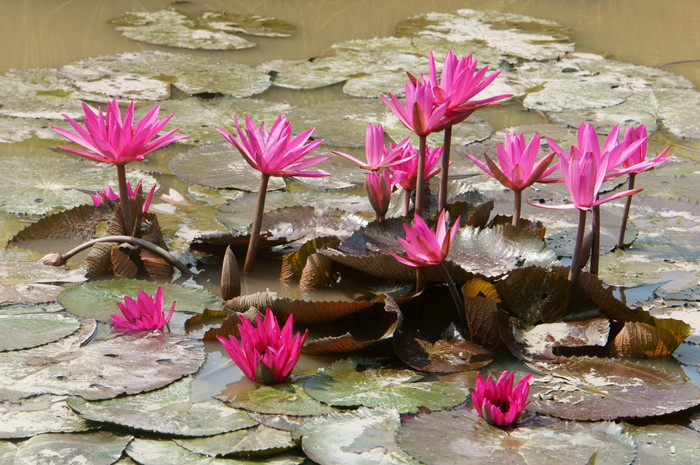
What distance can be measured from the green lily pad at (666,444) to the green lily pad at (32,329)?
1224 mm

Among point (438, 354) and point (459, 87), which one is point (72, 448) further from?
point (459, 87)

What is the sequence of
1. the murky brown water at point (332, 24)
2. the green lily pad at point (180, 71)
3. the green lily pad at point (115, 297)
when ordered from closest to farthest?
the green lily pad at point (115, 297)
the green lily pad at point (180, 71)
the murky brown water at point (332, 24)

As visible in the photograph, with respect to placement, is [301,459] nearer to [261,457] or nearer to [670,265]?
[261,457]

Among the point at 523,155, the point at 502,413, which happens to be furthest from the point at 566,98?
the point at 502,413

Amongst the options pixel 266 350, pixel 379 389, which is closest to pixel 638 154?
→ pixel 379 389

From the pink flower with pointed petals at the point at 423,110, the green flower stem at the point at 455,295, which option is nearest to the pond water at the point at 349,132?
the green flower stem at the point at 455,295

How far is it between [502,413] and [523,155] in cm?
68

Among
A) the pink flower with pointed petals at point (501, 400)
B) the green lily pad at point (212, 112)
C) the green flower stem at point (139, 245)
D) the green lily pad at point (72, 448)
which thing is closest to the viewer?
the green lily pad at point (72, 448)

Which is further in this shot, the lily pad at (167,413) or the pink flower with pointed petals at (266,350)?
the pink flower with pointed petals at (266,350)

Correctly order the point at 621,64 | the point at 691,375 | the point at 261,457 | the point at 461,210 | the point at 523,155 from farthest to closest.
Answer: the point at 621,64
the point at 461,210
the point at 523,155
the point at 691,375
the point at 261,457

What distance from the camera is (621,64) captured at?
16.4 feet

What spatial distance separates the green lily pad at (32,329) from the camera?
72.6 inches

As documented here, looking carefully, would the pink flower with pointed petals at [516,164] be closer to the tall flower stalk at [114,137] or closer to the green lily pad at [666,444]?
the green lily pad at [666,444]

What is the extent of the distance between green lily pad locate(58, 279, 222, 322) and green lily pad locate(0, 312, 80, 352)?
63 millimetres
